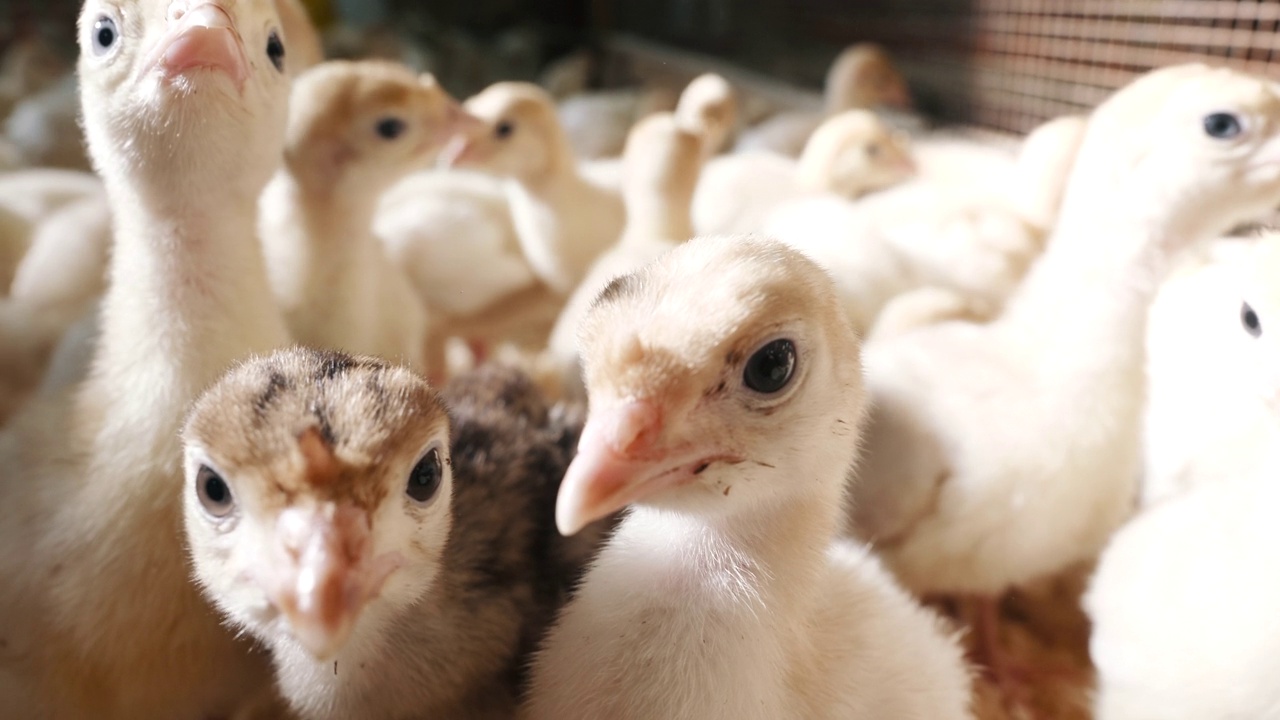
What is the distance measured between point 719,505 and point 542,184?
Answer: 182cm

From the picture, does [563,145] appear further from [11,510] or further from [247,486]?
[247,486]

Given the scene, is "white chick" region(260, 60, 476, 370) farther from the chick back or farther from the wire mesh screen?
the wire mesh screen

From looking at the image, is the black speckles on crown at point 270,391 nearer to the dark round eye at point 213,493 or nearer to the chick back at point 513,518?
the dark round eye at point 213,493

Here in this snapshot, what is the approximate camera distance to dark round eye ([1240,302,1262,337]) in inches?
50.3

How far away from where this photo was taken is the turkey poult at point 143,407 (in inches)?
49.5

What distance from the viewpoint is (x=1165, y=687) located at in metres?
1.28

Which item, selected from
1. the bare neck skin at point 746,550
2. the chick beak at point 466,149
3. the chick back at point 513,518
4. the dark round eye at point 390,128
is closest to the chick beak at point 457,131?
the chick beak at point 466,149

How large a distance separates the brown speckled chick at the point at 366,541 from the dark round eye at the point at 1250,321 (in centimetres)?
105

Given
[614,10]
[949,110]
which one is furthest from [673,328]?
[614,10]

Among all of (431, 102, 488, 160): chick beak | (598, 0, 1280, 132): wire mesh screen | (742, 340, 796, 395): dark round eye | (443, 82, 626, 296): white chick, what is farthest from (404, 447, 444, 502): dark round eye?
(598, 0, 1280, 132): wire mesh screen

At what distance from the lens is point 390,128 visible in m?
1.96

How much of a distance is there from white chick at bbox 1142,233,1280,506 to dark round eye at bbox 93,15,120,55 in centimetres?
180

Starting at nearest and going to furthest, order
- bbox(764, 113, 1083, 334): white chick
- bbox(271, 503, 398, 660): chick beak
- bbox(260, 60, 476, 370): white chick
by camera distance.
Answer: bbox(271, 503, 398, 660): chick beak
bbox(260, 60, 476, 370): white chick
bbox(764, 113, 1083, 334): white chick

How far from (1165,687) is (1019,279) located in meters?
1.35
